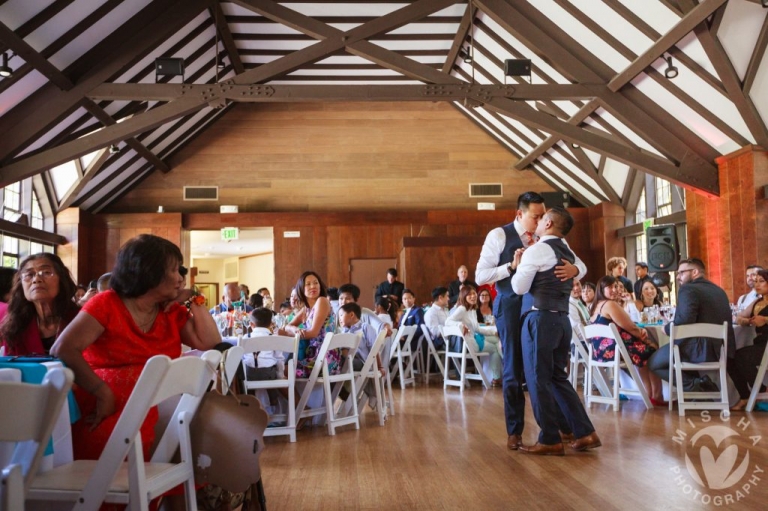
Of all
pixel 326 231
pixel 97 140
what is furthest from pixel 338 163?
pixel 97 140

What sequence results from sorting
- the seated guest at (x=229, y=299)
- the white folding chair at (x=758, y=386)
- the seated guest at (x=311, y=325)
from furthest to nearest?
the seated guest at (x=229, y=299)
the white folding chair at (x=758, y=386)
the seated guest at (x=311, y=325)

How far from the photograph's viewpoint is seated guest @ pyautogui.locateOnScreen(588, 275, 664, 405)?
20.3ft

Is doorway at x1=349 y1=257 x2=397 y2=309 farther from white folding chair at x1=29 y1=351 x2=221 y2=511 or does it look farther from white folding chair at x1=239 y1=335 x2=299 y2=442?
white folding chair at x1=29 y1=351 x2=221 y2=511

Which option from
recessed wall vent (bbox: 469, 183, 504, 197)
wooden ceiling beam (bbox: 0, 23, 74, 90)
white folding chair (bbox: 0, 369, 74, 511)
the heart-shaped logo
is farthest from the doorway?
white folding chair (bbox: 0, 369, 74, 511)

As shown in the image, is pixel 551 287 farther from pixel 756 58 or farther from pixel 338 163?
pixel 338 163

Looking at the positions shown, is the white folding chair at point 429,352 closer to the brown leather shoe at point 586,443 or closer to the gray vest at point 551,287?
the brown leather shoe at point 586,443

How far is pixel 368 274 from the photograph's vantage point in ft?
49.2

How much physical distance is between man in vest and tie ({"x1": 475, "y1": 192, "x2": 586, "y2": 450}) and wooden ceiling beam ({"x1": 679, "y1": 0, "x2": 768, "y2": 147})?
191 inches

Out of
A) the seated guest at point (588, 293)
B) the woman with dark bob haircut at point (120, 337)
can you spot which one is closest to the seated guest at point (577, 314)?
the seated guest at point (588, 293)

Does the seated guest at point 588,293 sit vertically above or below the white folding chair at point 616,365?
above

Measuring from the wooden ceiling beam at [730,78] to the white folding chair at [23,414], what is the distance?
26.4ft

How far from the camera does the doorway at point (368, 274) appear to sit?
1493 cm

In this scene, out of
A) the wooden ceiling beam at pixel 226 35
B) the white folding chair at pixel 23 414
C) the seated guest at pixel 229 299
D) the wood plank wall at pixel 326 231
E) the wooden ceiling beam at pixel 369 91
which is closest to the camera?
the white folding chair at pixel 23 414

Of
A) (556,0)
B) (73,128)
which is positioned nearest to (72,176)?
(73,128)
